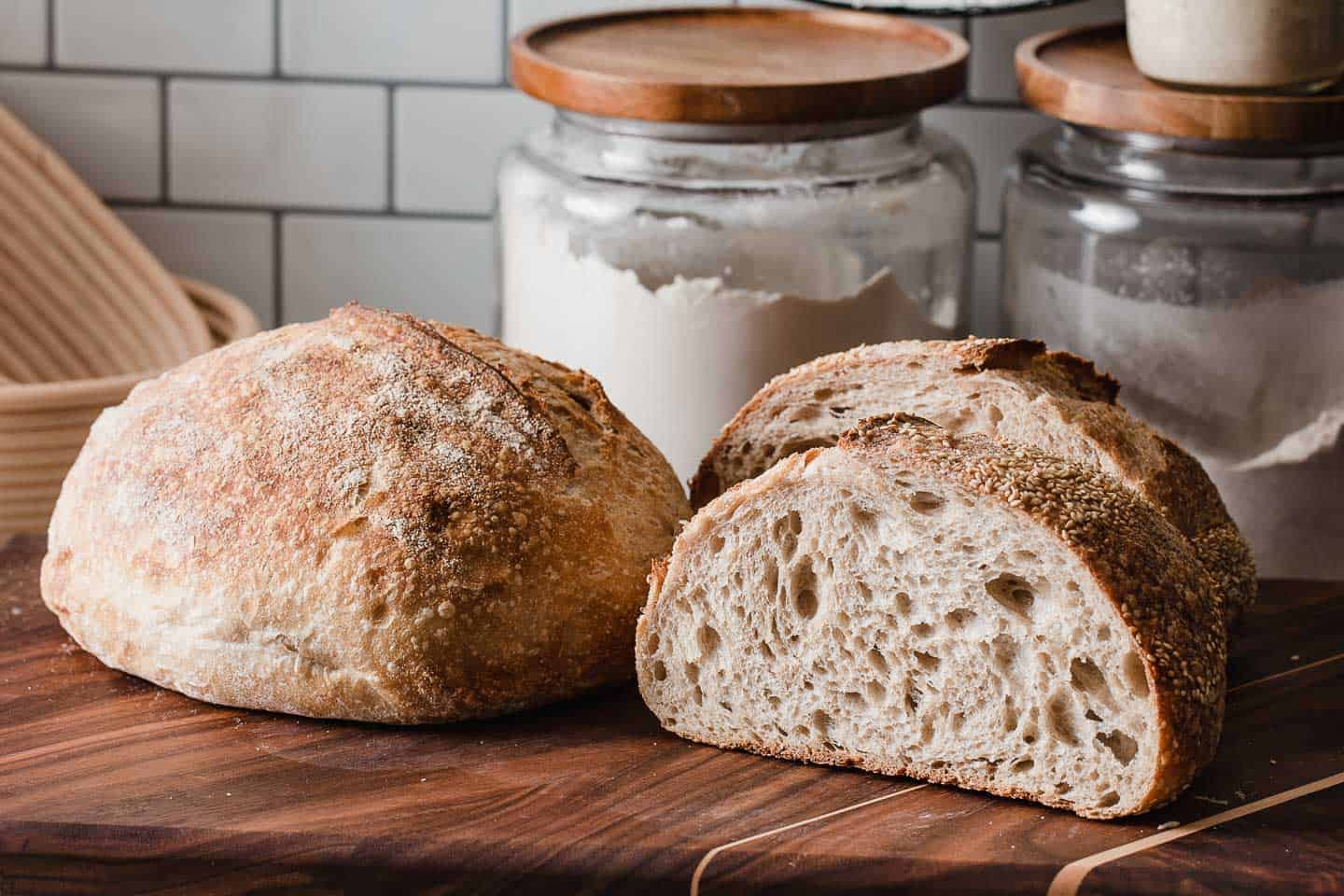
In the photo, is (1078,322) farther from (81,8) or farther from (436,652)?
(81,8)

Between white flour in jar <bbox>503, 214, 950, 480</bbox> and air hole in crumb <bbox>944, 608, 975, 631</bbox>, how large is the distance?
0.43 m

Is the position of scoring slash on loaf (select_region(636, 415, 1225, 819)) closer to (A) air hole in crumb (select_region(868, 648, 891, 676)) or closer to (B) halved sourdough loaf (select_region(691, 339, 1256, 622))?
(A) air hole in crumb (select_region(868, 648, 891, 676))

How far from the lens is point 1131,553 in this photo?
964mm

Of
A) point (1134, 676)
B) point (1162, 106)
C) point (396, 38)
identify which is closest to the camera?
point (1134, 676)

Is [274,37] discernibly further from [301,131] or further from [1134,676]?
[1134,676]

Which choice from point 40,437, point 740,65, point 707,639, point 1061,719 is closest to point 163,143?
point 40,437

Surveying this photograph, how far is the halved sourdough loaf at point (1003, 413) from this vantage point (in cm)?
115

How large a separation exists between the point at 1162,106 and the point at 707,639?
602mm

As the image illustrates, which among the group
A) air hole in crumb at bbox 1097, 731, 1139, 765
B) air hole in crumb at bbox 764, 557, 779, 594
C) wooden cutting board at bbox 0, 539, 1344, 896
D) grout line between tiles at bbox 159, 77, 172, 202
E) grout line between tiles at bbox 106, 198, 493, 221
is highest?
grout line between tiles at bbox 159, 77, 172, 202

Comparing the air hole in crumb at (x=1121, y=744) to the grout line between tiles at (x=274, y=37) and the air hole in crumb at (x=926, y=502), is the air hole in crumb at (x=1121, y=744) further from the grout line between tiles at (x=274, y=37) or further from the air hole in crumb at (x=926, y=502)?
the grout line between tiles at (x=274, y=37)

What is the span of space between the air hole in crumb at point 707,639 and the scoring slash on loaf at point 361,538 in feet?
0.21

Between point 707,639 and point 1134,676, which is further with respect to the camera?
point 707,639

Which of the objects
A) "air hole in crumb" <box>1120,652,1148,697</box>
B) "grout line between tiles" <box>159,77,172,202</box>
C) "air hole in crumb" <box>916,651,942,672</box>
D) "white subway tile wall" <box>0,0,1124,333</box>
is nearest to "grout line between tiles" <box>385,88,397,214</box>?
"white subway tile wall" <box>0,0,1124,333</box>

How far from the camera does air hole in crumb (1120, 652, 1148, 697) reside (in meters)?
0.94
